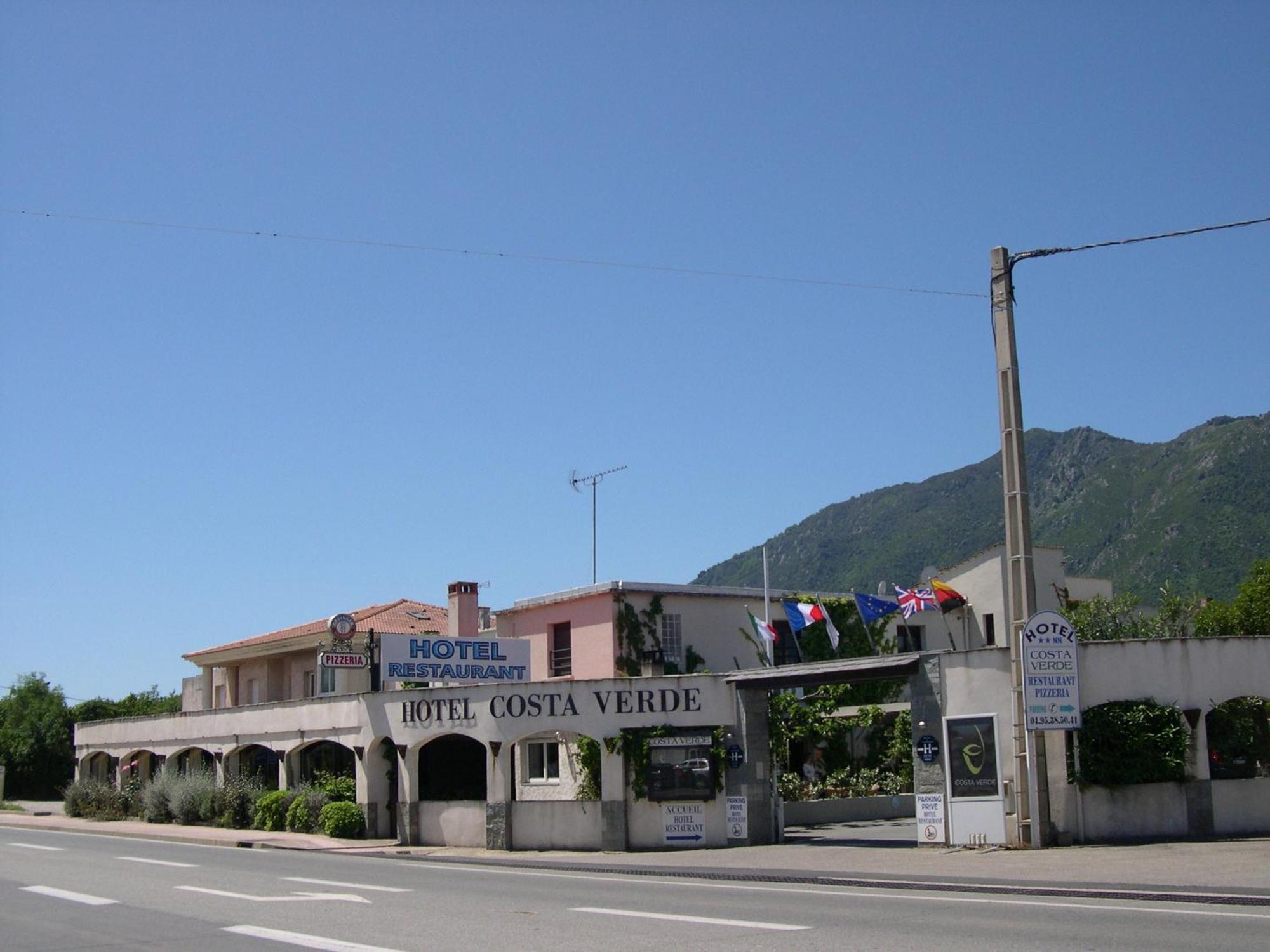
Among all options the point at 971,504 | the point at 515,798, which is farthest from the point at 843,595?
the point at 971,504

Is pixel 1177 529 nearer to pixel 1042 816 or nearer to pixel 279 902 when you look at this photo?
pixel 1042 816

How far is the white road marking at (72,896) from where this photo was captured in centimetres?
1659

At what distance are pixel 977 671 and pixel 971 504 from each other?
16272 centimetres

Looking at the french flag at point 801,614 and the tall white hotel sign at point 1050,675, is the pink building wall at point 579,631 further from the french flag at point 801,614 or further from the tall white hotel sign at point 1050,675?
the tall white hotel sign at point 1050,675

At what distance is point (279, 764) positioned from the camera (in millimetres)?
36125

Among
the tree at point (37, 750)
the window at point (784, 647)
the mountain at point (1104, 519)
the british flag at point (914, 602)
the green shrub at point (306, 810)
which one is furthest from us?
the mountain at point (1104, 519)

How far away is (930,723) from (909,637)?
18343 mm

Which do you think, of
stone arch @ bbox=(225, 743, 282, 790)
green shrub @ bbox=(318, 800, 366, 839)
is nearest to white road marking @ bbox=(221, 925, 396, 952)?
green shrub @ bbox=(318, 800, 366, 839)

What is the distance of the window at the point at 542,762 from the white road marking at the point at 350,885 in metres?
7.78

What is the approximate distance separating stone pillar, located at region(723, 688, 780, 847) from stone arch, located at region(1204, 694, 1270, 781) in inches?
331

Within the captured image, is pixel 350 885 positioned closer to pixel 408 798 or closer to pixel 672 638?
pixel 408 798

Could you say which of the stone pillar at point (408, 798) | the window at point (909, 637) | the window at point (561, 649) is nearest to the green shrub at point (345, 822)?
the stone pillar at point (408, 798)

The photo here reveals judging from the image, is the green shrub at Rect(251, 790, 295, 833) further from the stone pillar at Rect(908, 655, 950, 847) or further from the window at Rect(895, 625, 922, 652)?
the window at Rect(895, 625, 922, 652)

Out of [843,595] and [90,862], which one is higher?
[843,595]
